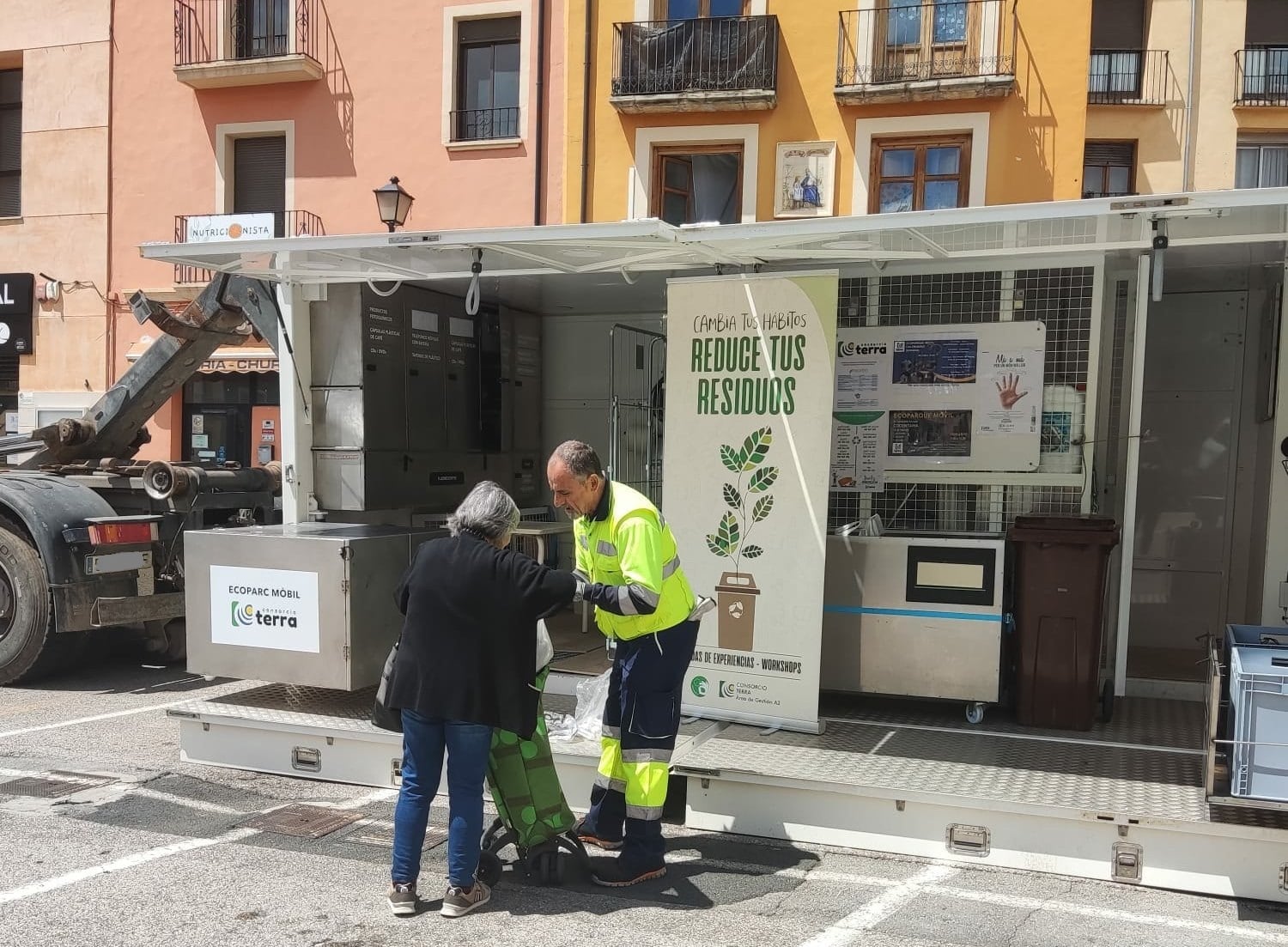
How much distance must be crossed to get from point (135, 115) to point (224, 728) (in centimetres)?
1718

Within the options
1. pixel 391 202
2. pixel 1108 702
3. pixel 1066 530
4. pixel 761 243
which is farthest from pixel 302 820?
pixel 391 202

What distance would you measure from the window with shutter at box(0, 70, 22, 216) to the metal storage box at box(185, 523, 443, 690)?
1801cm

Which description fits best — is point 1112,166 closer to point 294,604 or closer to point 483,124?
point 483,124

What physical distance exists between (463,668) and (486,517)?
22.4 inches

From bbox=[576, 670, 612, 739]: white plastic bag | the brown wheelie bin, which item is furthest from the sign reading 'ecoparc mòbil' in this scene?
the brown wheelie bin

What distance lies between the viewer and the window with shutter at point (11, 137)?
68.7ft

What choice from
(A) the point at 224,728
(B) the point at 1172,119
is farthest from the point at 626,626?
(B) the point at 1172,119

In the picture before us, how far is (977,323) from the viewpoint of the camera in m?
6.55

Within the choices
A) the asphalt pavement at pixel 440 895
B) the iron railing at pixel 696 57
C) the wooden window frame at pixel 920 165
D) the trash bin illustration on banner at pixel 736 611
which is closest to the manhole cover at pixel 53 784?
the asphalt pavement at pixel 440 895

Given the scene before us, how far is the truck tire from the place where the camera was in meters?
8.38

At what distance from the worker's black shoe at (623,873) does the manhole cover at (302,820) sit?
1.40m

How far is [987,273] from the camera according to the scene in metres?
6.50

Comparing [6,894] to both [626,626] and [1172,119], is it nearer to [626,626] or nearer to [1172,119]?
[626,626]

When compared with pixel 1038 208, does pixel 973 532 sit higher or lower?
lower
